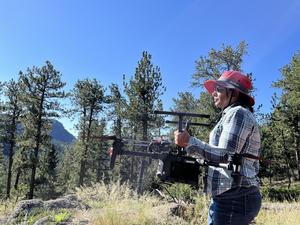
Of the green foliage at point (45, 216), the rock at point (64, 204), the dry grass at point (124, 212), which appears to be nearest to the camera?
the dry grass at point (124, 212)

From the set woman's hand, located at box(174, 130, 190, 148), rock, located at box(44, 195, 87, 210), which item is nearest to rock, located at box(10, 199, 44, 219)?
rock, located at box(44, 195, 87, 210)

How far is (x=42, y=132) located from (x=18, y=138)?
2.29 meters

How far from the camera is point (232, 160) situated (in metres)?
2.61

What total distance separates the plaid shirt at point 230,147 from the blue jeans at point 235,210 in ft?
0.26

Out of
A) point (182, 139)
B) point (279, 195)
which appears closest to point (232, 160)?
point (182, 139)

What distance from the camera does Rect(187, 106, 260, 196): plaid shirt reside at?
2.66 metres

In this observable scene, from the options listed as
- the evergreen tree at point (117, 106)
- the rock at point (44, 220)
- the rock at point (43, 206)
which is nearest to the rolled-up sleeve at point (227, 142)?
the rock at point (44, 220)

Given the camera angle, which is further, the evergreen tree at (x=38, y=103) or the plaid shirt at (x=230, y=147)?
the evergreen tree at (x=38, y=103)

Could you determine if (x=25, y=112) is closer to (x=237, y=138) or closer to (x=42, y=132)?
(x=42, y=132)

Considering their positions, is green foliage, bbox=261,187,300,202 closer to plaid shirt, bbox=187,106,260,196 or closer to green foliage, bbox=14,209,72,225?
green foliage, bbox=14,209,72,225

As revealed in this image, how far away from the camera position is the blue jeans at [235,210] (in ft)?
8.94

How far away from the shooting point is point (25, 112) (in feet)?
122

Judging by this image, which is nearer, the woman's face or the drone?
the drone

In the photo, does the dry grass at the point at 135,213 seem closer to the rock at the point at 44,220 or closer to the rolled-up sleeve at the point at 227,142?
the rock at the point at 44,220
